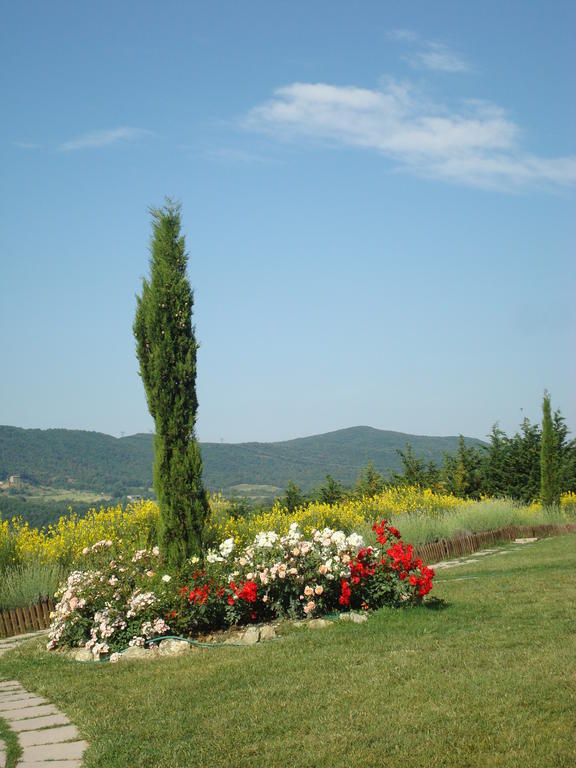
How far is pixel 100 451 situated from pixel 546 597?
91.4m

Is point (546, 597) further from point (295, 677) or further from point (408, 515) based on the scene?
point (408, 515)

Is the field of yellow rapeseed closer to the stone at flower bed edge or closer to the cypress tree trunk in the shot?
the stone at flower bed edge

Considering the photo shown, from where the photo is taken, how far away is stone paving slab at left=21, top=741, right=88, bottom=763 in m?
3.91

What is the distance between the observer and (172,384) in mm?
8406

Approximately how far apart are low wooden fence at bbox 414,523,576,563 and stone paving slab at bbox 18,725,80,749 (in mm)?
9555

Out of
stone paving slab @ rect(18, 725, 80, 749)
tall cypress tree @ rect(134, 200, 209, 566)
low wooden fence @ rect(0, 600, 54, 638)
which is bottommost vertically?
low wooden fence @ rect(0, 600, 54, 638)

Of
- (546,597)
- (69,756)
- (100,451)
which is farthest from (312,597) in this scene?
(100,451)

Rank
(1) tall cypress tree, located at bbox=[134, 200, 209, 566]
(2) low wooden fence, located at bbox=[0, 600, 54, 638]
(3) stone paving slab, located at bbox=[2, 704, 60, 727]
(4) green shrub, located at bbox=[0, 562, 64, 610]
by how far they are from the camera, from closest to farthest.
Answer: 1. (3) stone paving slab, located at bbox=[2, 704, 60, 727]
2. (1) tall cypress tree, located at bbox=[134, 200, 209, 566]
3. (2) low wooden fence, located at bbox=[0, 600, 54, 638]
4. (4) green shrub, located at bbox=[0, 562, 64, 610]

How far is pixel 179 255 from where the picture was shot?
8.92m

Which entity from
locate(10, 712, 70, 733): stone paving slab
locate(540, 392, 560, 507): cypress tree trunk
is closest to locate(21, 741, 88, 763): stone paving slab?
locate(10, 712, 70, 733): stone paving slab

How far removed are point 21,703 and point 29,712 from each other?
32 centimetres

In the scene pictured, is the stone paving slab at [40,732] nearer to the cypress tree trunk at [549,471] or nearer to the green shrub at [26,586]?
the green shrub at [26,586]

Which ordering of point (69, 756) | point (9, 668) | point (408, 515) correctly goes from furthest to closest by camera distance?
point (408, 515), point (9, 668), point (69, 756)

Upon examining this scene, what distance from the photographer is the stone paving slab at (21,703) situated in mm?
5023
